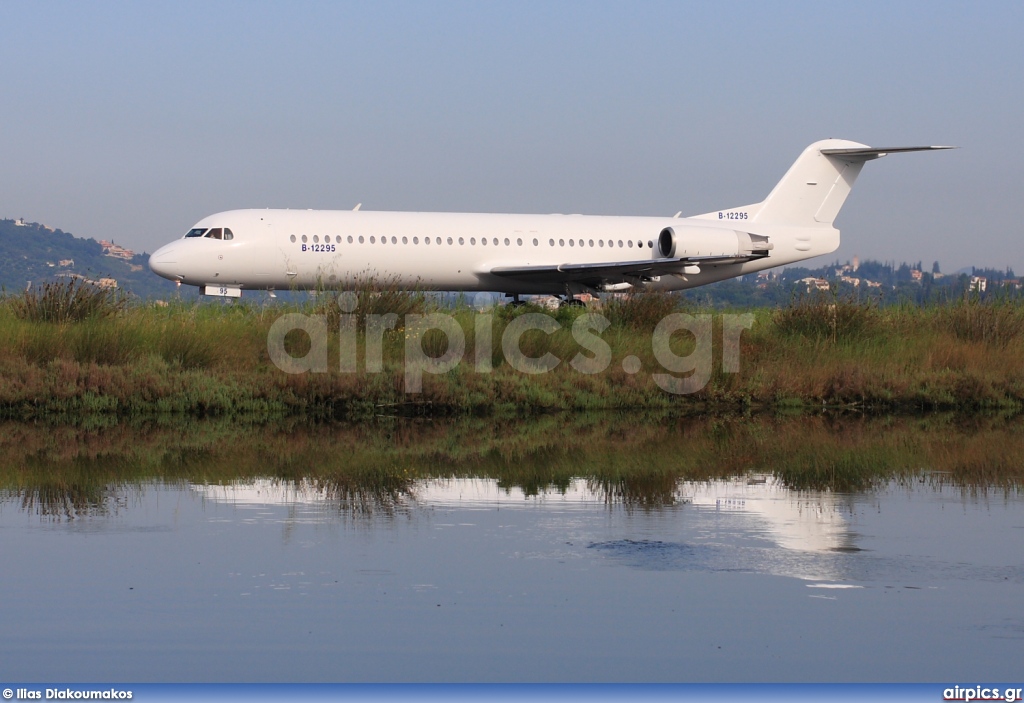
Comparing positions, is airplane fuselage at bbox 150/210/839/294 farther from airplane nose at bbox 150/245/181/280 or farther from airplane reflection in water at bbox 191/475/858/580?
airplane reflection in water at bbox 191/475/858/580

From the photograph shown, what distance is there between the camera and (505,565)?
315 inches

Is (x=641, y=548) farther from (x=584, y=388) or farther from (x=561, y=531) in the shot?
(x=584, y=388)

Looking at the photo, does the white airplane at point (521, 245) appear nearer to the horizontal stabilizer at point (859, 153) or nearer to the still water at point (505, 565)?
the horizontal stabilizer at point (859, 153)

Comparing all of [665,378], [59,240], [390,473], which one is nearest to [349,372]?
[665,378]

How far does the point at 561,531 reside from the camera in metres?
9.16

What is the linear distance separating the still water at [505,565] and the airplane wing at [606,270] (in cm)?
1901

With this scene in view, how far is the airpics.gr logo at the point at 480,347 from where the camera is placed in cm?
1997

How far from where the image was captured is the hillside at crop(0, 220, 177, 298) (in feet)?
419

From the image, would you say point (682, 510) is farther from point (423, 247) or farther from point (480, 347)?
point (423, 247)

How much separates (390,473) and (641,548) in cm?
383

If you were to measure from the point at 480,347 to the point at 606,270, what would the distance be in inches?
482

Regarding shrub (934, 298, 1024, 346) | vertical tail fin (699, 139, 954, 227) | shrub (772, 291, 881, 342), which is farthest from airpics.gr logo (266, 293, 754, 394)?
vertical tail fin (699, 139, 954, 227)

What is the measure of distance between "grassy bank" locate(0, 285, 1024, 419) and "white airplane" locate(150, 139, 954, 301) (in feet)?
14.9

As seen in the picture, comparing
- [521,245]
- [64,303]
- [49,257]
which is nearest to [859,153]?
[521,245]
